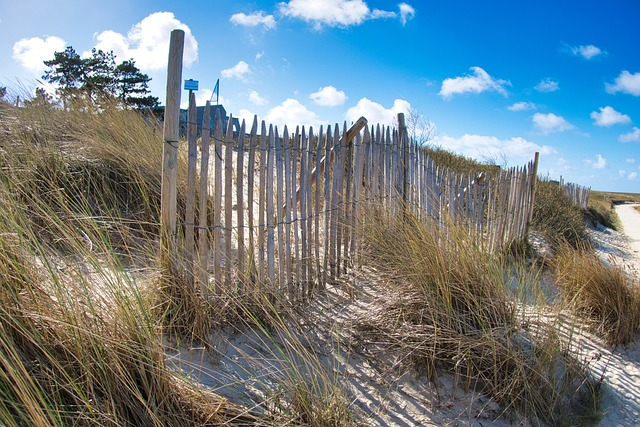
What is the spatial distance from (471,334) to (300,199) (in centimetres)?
187

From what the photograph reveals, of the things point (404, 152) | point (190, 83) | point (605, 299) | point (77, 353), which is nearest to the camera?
point (77, 353)

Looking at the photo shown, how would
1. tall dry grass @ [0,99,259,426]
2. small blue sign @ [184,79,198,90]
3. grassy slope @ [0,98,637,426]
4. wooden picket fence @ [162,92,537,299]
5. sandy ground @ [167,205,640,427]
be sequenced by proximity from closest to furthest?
1. tall dry grass @ [0,99,259,426]
2. grassy slope @ [0,98,637,426]
3. sandy ground @ [167,205,640,427]
4. wooden picket fence @ [162,92,537,299]
5. small blue sign @ [184,79,198,90]

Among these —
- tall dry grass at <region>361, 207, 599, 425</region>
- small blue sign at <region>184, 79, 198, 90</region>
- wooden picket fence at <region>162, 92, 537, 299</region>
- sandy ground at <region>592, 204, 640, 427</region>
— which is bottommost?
sandy ground at <region>592, 204, 640, 427</region>

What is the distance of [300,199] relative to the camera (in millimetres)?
3705

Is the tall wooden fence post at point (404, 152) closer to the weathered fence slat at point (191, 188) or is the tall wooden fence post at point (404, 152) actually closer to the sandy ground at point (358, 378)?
the sandy ground at point (358, 378)

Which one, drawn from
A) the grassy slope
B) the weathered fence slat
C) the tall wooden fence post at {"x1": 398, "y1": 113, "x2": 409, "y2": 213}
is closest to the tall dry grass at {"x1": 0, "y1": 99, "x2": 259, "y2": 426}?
the grassy slope

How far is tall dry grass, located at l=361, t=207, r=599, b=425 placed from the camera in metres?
2.66

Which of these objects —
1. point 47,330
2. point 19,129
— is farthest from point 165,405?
point 19,129

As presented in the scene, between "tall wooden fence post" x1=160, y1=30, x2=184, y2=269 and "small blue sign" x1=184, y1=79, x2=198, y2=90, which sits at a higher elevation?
"small blue sign" x1=184, y1=79, x2=198, y2=90

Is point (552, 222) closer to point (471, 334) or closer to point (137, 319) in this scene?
point (471, 334)

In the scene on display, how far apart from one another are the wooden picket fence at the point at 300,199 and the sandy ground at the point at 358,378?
0.48 metres

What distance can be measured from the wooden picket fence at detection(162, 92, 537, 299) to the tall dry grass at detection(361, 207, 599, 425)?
429 mm

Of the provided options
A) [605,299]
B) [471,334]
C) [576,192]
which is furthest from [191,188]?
[576,192]

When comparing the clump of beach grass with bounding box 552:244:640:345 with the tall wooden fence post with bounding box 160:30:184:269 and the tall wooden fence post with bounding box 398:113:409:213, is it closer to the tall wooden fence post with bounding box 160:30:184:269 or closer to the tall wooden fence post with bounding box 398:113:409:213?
the tall wooden fence post with bounding box 398:113:409:213
